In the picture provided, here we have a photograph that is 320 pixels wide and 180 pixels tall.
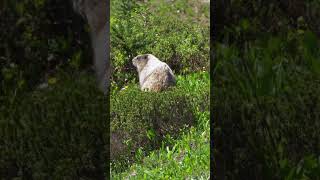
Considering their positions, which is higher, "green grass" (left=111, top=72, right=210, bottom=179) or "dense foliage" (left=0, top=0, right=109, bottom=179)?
"dense foliage" (left=0, top=0, right=109, bottom=179)

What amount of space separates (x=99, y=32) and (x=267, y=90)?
108 cm

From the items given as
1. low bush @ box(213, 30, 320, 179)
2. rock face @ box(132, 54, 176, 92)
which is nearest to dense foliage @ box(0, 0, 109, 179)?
rock face @ box(132, 54, 176, 92)

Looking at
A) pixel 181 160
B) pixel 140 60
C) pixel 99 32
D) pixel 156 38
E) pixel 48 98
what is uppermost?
pixel 99 32

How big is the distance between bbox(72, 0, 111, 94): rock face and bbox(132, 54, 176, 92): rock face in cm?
58

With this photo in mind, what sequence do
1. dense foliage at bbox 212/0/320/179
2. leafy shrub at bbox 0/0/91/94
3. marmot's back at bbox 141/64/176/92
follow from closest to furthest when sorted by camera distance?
dense foliage at bbox 212/0/320/179 < leafy shrub at bbox 0/0/91/94 < marmot's back at bbox 141/64/176/92

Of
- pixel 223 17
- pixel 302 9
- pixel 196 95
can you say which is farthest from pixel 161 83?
pixel 302 9

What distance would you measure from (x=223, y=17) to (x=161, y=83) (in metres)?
0.81

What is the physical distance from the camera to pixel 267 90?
376 cm

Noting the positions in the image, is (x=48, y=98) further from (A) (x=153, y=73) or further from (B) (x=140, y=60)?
(B) (x=140, y=60)

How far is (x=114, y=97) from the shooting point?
14.7ft

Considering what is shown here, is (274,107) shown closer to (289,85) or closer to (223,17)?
(289,85)

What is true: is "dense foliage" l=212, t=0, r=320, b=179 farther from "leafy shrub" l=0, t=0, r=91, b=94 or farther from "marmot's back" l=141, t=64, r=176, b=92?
"leafy shrub" l=0, t=0, r=91, b=94

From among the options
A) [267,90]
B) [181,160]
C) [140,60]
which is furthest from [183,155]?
[140,60]

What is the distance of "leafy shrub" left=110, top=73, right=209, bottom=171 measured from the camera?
424 centimetres
